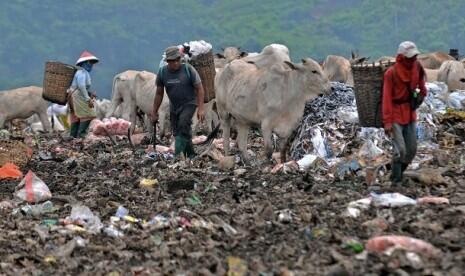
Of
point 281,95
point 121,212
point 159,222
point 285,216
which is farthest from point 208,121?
point 285,216

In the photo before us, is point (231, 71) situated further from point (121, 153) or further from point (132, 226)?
point (132, 226)

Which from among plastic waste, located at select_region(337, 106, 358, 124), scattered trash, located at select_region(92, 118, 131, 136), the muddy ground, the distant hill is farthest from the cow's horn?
the distant hill

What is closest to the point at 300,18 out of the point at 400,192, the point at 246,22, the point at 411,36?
the point at 246,22

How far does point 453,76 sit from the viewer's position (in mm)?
20922

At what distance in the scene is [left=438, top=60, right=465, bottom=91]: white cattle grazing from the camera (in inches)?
821

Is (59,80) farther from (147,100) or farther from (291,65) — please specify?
(291,65)

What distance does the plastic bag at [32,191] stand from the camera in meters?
10.2

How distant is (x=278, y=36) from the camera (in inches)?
3676

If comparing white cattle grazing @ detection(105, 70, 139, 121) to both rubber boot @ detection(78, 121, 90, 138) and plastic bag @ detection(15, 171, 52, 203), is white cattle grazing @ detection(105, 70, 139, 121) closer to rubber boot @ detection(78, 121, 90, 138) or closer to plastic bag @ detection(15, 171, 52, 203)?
rubber boot @ detection(78, 121, 90, 138)

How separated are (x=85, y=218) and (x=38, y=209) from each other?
95 cm

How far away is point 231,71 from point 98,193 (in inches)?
141

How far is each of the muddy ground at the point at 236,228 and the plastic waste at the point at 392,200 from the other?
12 cm

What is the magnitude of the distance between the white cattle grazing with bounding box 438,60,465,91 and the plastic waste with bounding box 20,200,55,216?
1266cm

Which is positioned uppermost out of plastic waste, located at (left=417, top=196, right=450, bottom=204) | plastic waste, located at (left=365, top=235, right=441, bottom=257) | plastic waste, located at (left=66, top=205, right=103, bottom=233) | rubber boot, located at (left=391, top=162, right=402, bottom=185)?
plastic waste, located at (left=365, top=235, right=441, bottom=257)
